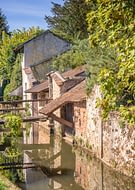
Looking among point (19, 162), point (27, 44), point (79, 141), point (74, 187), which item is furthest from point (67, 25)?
point (74, 187)

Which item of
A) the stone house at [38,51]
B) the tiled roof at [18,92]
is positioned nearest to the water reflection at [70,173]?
the stone house at [38,51]

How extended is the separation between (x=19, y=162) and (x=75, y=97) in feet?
20.3

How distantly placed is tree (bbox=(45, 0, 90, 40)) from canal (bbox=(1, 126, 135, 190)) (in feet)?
75.8

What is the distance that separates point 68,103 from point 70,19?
76.4 ft

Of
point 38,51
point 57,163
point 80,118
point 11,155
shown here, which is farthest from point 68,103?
point 38,51

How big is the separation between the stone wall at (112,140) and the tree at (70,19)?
23.9 m

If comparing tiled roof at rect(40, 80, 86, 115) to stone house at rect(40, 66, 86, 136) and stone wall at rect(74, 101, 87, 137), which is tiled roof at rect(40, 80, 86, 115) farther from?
stone wall at rect(74, 101, 87, 137)

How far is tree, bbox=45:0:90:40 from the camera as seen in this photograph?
45656 mm

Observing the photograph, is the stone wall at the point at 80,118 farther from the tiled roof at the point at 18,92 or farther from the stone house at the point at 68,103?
the tiled roof at the point at 18,92

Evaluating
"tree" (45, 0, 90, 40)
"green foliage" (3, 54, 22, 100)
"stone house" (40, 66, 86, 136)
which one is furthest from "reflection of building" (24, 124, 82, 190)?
"green foliage" (3, 54, 22, 100)

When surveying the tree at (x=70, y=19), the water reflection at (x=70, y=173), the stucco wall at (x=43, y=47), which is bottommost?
the water reflection at (x=70, y=173)

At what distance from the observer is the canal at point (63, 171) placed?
607 inches

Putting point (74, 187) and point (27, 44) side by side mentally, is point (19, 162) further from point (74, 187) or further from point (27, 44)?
point (27, 44)

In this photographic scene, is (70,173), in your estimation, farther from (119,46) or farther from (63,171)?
(119,46)
